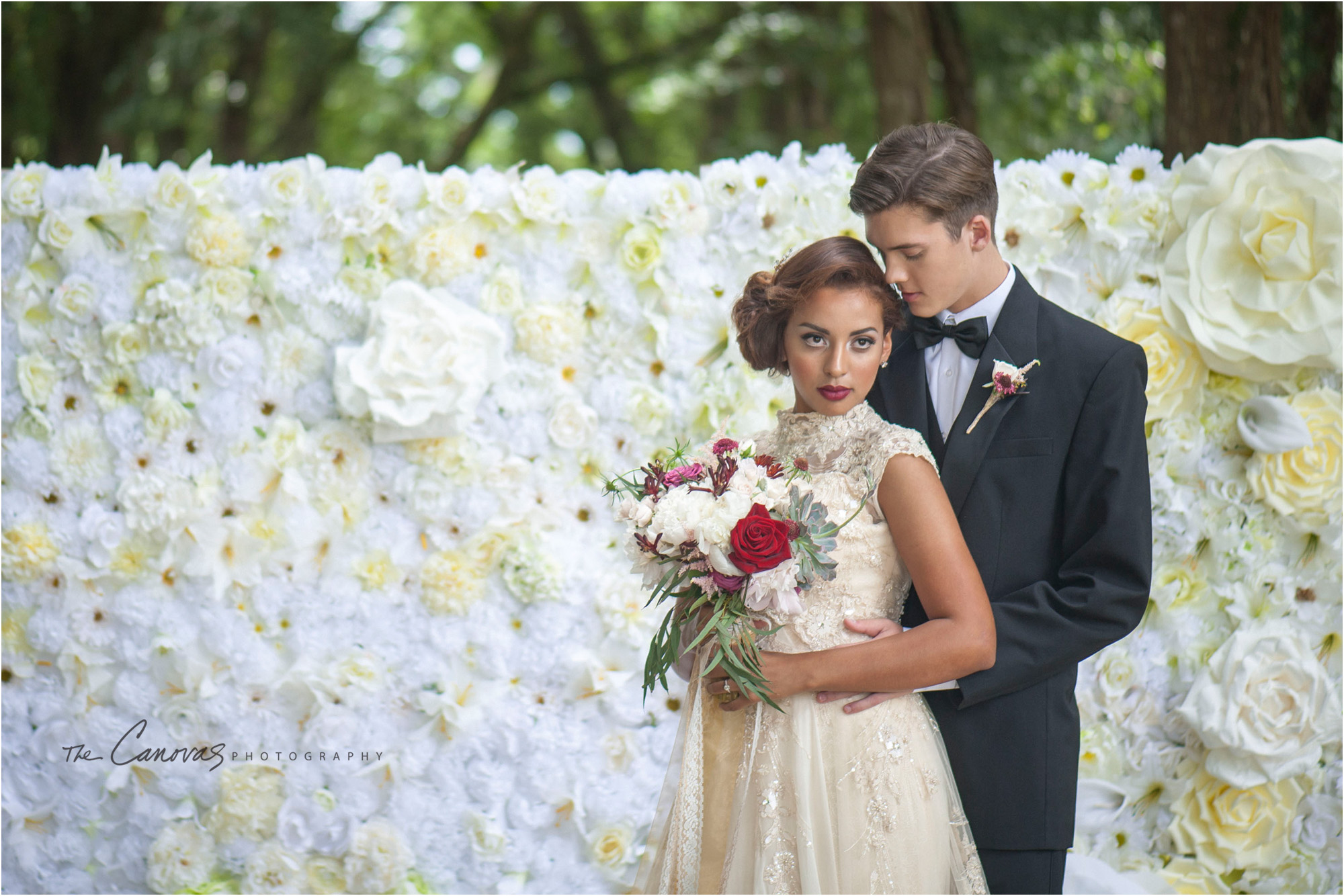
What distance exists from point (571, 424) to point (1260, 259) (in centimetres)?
242

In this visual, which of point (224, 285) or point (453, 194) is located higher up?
point (453, 194)

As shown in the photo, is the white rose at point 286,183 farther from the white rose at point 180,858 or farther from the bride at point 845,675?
the white rose at point 180,858

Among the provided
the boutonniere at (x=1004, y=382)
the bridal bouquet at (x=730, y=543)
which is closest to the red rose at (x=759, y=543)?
the bridal bouquet at (x=730, y=543)

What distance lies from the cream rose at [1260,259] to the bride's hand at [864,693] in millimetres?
1970

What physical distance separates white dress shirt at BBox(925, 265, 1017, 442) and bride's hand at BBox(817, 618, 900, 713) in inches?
19.0

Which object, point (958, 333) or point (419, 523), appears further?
point (419, 523)

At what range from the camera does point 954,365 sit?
2434 mm

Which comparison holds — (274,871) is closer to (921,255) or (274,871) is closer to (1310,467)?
(921,255)

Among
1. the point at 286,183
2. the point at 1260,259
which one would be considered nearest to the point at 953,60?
the point at 1260,259

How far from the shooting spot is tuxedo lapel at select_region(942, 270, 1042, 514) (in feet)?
7.34

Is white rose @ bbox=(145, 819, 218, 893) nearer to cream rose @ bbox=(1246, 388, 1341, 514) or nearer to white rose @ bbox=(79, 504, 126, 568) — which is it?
white rose @ bbox=(79, 504, 126, 568)

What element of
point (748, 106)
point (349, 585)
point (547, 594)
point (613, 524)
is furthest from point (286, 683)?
point (748, 106)

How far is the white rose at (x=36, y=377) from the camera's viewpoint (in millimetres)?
3662

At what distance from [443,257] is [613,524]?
3.82 feet
